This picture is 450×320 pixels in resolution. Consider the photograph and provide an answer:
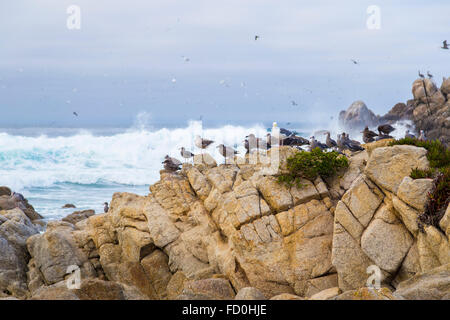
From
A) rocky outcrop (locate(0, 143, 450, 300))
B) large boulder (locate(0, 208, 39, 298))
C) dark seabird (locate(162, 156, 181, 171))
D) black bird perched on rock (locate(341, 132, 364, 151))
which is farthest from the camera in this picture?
dark seabird (locate(162, 156, 181, 171))

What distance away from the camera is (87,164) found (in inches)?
2014

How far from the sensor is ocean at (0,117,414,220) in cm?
3597

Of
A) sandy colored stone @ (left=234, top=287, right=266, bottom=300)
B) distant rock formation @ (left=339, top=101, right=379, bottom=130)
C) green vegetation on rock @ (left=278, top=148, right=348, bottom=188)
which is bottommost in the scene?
distant rock formation @ (left=339, top=101, right=379, bottom=130)

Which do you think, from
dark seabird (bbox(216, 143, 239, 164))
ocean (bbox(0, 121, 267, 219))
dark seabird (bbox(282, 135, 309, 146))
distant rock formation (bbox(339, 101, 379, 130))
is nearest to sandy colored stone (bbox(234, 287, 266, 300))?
dark seabird (bbox(282, 135, 309, 146))

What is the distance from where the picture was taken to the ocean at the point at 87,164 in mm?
35969

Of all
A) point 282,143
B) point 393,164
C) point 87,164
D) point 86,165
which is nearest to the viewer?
point 393,164

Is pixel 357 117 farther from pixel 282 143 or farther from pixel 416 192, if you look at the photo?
pixel 416 192

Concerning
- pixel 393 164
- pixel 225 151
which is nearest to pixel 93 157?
pixel 225 151

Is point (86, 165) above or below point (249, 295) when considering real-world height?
below

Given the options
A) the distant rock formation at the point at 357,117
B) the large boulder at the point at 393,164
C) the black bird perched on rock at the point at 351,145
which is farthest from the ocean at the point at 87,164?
the large boulder at the point at 393,164

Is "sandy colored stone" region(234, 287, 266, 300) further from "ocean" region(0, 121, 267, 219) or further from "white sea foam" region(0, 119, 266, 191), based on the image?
"white sea foam" region(0, 119, 266, 191)
